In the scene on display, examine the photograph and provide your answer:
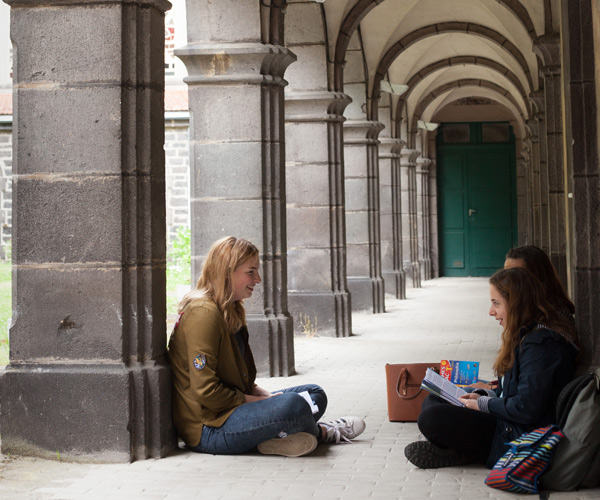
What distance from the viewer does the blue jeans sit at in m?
4.83

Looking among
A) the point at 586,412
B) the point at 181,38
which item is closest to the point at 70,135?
the point at 586,412

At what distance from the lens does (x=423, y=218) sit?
26.2m

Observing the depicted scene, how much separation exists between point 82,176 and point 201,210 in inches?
129

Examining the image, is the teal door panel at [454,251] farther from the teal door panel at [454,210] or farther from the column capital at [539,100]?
the column capital at [539,100]

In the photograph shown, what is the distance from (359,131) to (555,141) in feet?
14.9

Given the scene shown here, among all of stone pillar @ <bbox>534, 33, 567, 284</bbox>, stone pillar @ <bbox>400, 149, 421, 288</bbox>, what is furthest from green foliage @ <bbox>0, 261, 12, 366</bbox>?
stone pillar @ <bbox>400, 149, 421, 288</bbox>

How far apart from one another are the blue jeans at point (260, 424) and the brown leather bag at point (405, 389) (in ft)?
2.81

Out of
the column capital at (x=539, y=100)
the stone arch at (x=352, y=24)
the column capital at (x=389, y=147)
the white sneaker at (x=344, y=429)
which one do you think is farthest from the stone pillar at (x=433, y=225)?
the white sneaker at (x=344, y=429)

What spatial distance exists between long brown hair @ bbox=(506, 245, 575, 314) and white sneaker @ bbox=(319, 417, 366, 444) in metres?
1.42

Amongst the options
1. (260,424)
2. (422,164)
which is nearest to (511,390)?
(260,424)

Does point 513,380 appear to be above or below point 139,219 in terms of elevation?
below

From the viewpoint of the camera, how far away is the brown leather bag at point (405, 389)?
5652 mm

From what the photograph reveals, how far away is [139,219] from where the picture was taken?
514 cm

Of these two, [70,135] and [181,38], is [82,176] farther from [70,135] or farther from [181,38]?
[181,38]
